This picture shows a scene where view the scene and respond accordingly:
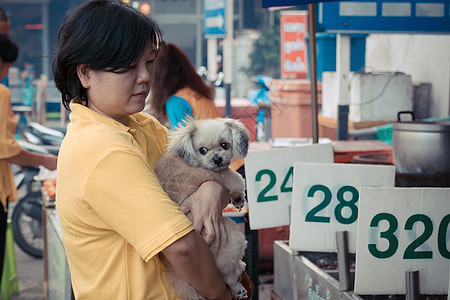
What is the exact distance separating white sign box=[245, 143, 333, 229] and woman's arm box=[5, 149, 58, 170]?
57.9 inches

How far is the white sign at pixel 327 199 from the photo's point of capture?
267 centimetres

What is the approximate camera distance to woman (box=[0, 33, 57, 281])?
3703mm

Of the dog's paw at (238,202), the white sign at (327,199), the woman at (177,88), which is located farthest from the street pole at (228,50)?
the dog's paw at (238,202)

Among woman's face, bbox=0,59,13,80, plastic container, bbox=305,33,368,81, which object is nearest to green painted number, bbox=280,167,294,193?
woman's face, bbox=0,59,13,80

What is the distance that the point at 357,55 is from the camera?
691 centimetres

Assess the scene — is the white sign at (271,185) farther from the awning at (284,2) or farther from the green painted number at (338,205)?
the awning at (284,2)

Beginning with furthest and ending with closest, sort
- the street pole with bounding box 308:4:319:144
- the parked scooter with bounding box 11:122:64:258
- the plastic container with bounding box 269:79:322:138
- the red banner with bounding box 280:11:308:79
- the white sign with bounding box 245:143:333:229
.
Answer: the red banner with bounding box 280:11:308:79, the plastic container with bounding box 269:79:322:138, the parked scooter with bounding box 11:122:64:258, the street pole with bounding box 308:4:319:144, the white sign with bounding box 245:143:333:229

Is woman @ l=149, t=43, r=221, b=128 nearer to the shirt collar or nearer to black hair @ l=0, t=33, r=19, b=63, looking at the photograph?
black hair @ l=0, t=33, r=19, b=63

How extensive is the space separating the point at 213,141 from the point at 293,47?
8.83 meters

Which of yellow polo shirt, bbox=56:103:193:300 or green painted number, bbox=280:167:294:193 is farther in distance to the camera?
green painted number, bbox=280:167:294:193

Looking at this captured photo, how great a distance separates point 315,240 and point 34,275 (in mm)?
3686

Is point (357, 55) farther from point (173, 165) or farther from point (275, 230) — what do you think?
point (173, 165)

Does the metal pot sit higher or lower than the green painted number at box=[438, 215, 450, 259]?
higher

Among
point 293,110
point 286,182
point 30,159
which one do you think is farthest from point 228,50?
point 286,182
